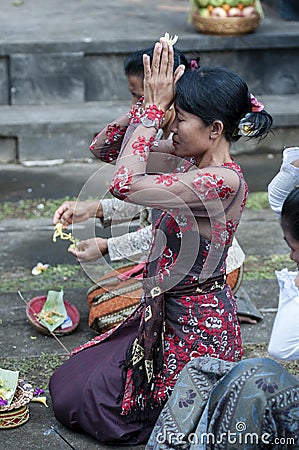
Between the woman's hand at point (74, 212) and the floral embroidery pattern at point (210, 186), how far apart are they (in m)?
0.93

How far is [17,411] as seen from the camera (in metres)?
3.18

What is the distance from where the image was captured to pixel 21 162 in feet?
22.4

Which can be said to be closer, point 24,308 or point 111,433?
point 111,433

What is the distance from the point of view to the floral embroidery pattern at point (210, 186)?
114 inches

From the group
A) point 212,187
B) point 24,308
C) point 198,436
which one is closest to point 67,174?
point 24,308

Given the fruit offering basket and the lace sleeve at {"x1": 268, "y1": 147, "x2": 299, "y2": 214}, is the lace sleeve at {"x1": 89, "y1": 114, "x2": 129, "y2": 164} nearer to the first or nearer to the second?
the lace sleeve at {"x1": 268, "y1": 147, "x2": 299, "y2": 214}

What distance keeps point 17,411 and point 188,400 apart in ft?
2.67

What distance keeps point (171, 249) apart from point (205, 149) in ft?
1.28

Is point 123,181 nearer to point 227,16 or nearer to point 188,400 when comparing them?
point 188,400

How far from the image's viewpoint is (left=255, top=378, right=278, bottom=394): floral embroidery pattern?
8.12ft

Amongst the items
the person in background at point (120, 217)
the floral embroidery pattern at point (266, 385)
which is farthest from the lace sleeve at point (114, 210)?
the floral embroidery pattern at point (266, 385)

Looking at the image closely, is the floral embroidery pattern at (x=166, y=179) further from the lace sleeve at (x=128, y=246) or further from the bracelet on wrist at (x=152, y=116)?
the lace sleeve at (x=128, y=246)

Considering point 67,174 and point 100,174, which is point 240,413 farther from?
point 67,174

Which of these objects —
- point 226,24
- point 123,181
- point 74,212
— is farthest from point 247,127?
point 226,24
